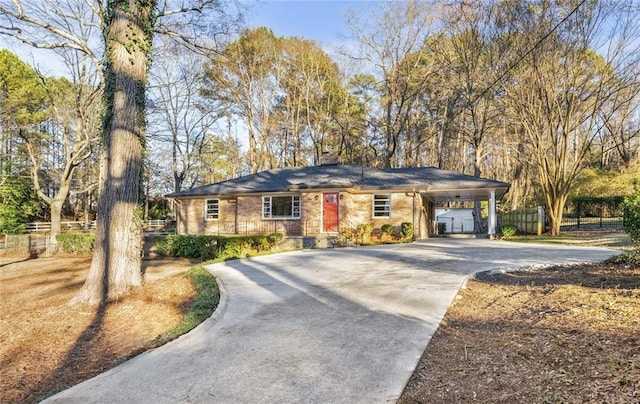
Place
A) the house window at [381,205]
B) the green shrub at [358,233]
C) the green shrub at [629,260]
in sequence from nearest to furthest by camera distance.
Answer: the green shrub at [629,260], the green shrub at [358,233], the house window at [381,205]

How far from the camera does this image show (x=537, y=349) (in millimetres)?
3312

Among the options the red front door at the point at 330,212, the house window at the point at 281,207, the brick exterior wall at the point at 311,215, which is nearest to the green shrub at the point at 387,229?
the brick exterior wall at the point at 311,215

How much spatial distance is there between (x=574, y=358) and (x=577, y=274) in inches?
180

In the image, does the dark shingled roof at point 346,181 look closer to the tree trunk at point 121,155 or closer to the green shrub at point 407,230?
the green shrub at point 407,230

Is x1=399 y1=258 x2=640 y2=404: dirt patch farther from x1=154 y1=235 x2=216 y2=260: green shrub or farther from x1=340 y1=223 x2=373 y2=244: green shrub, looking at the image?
x1=340 y1=223 x2=373 y2=244: green shrub

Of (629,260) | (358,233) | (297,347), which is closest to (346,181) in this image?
(358,233)

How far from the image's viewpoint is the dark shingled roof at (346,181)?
1599 centimetres

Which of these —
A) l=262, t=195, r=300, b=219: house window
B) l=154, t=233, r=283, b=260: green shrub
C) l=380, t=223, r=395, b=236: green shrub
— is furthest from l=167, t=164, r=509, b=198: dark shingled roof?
l=154, t=233, r=283, b=260: green shrub

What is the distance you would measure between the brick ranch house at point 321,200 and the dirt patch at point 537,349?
10.6m

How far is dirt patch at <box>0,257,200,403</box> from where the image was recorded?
12.2 feet

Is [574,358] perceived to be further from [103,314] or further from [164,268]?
[164,268]

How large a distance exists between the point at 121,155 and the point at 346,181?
38.0ft

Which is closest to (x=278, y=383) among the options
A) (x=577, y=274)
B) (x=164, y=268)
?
(x=577, y=274)

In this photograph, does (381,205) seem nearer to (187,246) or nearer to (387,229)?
(387,229)
